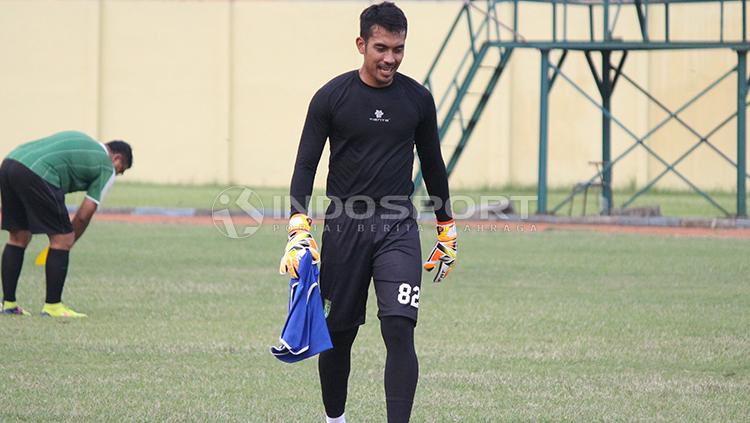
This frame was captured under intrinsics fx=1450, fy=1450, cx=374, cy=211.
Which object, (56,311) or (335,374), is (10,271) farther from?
(335,374)

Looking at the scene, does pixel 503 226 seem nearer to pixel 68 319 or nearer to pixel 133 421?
pixel 68 319

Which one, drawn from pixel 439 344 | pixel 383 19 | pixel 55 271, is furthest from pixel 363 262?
pixel 55 271

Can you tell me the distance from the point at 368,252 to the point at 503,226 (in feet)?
48.5

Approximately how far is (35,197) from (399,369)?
5.63 m

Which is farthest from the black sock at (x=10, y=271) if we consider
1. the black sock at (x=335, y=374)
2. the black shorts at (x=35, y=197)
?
the black sock at (x=335, y=374)

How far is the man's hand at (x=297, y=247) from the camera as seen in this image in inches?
274

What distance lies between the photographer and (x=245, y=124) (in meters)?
33.8

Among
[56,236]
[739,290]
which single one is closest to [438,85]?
[739,290]

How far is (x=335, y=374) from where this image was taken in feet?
24.0

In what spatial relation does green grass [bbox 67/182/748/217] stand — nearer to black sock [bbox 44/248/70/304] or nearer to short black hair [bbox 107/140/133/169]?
short black hair [bbox 107/140/133/169]

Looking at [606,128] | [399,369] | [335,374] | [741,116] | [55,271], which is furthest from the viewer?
[606,128]

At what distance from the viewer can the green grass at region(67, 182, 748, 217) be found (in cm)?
2614

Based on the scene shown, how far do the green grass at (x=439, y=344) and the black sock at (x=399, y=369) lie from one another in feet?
3.14

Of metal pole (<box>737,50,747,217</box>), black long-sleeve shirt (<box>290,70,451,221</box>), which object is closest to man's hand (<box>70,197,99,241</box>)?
black long-sleeve shirt (<box>290,70,451,221</box>)
